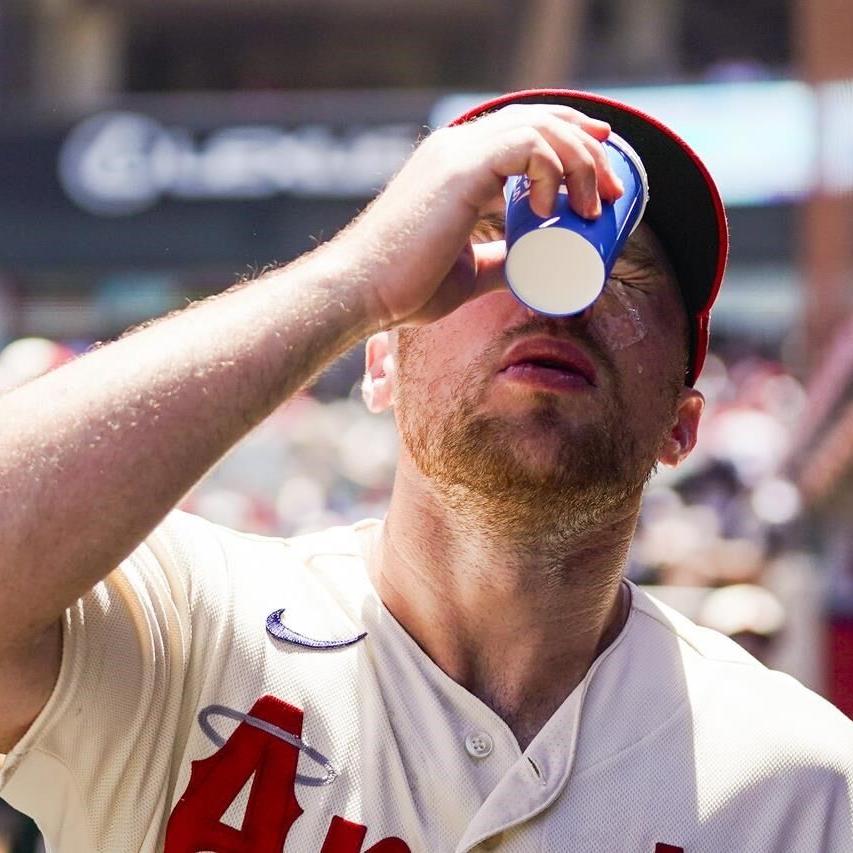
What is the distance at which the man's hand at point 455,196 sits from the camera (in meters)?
1.54

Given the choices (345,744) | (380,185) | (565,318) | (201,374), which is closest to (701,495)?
(380,185)

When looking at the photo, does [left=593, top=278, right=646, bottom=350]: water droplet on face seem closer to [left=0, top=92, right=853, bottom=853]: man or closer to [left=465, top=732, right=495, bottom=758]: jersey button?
[left=0, top=92, right=853, bottom=853]: man

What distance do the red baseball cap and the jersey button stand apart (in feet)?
2.38

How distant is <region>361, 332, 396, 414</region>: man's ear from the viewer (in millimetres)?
2113

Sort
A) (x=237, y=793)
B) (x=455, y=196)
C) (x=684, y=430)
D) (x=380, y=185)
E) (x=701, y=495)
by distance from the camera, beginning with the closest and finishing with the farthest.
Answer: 1. (x=455, y=196)
2. (x=237, y=793)
3. (x=684, y=430)
4. (x=380, y=185)
5. (x=701, y=495)

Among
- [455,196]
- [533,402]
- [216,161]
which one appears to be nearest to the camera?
[455,196]

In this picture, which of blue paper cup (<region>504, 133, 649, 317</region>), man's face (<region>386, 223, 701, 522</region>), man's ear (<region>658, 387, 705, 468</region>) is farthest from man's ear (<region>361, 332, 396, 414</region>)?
blue paper cup (<region>504, 133, 649, 317</region>)

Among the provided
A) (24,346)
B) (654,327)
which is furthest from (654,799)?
(24,346)

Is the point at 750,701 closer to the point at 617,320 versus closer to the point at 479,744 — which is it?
the point at 479,744

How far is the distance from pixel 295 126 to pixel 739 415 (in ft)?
19.0

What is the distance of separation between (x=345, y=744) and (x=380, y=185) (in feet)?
17.7

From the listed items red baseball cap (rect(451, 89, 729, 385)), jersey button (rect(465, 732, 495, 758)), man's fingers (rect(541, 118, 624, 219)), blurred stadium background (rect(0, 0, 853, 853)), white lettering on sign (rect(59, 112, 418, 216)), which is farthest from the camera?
white lettering on sign (rect(59, 112, 418, 216))

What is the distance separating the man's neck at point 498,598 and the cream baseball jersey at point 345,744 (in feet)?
0.18

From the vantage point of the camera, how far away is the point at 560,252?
152cm
